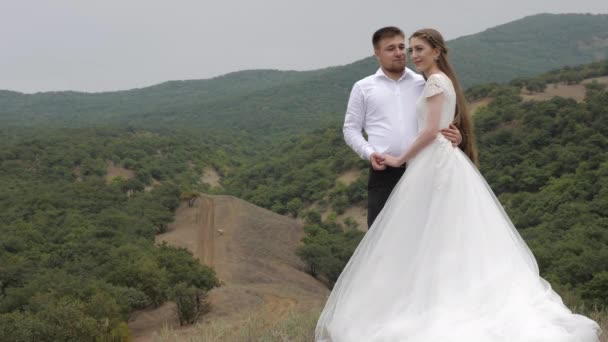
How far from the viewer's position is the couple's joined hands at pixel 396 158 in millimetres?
3949

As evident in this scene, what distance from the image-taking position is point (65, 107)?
14225 cm

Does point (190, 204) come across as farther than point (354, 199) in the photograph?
No

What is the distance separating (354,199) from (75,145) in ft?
97.4

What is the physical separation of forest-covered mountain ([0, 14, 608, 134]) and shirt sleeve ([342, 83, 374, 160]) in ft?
264

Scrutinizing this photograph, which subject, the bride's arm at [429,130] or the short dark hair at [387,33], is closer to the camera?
the bride's arm at [429,130]

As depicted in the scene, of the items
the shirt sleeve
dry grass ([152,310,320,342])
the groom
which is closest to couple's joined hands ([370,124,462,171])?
the groom

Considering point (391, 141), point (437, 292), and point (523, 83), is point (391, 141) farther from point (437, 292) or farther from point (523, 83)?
point (523, 83)

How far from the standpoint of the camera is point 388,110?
412 cm


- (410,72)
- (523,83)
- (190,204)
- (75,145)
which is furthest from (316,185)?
(410,72)

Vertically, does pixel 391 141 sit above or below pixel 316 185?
above

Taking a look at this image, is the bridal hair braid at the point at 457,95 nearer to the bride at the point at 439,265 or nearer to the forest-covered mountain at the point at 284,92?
the bride at the point at 439,265

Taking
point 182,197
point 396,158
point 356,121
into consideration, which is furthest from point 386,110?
point 182,197

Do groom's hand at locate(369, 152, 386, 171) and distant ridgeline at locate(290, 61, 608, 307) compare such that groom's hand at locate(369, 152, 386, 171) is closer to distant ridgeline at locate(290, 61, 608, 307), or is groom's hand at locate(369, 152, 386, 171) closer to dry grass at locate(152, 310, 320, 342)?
dry grass at locate(152, 310, 320, 342)

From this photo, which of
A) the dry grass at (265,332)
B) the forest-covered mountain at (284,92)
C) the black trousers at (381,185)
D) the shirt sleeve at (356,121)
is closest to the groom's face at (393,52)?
the shirt sleeve at (356,121)
